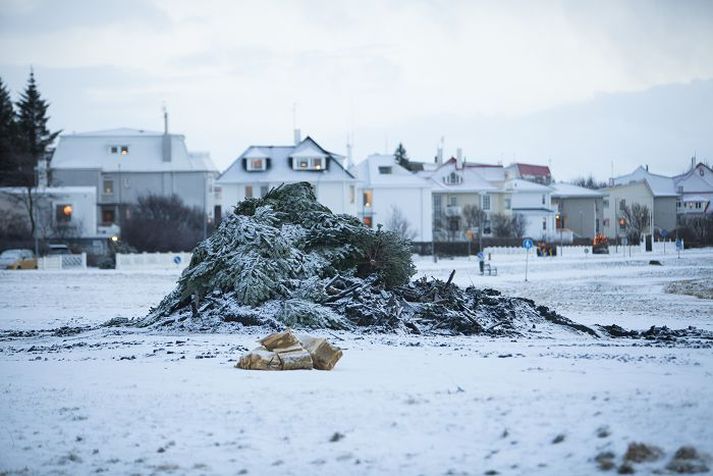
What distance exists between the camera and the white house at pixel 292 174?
3194 inches

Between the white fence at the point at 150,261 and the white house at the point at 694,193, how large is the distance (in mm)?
89415

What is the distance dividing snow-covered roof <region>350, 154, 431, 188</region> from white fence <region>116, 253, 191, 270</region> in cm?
3350

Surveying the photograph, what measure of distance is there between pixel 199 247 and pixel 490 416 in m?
13.3

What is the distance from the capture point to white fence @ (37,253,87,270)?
190ft

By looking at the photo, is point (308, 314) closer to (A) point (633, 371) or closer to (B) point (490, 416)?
(A) point (633, 371)

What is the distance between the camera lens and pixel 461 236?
334 ft

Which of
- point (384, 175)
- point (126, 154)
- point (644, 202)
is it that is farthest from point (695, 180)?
point (126, 154)

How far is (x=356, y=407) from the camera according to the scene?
10.2 m

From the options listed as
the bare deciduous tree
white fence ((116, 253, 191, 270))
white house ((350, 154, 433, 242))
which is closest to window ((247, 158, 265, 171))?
white house ((350, 154, 433, 242))

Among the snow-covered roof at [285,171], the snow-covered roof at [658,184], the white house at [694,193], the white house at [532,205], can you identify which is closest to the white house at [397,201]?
the snow-covered roof at [285,171]

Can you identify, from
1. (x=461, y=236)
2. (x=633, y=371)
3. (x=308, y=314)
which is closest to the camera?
(x=633, y=371)

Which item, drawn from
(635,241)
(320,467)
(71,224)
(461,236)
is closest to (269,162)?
(71,224)

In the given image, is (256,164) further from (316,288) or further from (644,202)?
(644,202)

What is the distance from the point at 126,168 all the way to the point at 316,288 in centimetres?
7825
